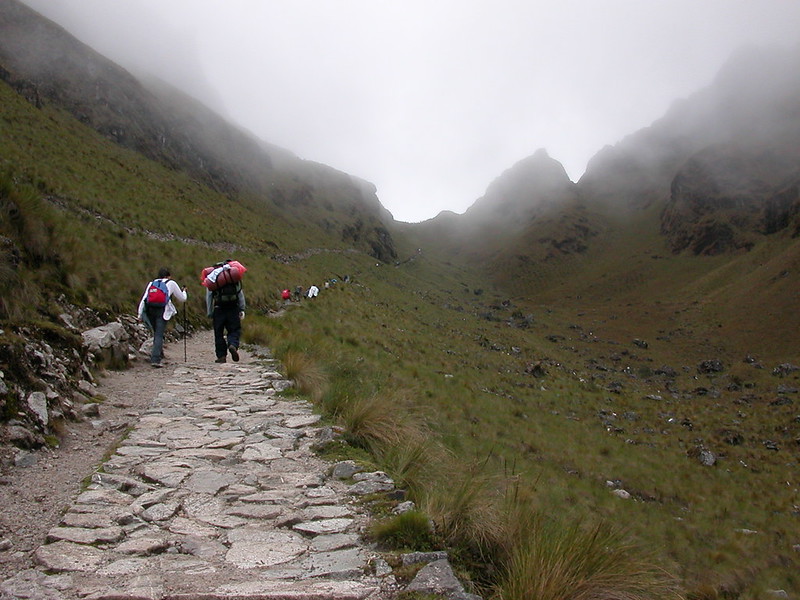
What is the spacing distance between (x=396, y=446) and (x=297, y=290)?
21053 millimetres

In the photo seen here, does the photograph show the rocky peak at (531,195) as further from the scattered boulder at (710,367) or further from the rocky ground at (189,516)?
the rocky ground at (189,516)

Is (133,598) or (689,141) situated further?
(689,141)

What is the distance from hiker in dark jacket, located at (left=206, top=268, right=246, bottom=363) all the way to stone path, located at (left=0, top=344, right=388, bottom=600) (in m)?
4.19

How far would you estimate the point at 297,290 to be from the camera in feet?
83.7

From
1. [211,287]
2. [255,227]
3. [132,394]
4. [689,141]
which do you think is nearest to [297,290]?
[211,287]

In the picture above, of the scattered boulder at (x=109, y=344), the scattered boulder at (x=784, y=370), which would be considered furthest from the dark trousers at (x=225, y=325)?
the scattered boulder at (x=784, y=370)

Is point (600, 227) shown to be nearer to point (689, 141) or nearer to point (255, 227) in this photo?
point (689, 141)

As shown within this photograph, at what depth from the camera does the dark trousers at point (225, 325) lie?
10062mm

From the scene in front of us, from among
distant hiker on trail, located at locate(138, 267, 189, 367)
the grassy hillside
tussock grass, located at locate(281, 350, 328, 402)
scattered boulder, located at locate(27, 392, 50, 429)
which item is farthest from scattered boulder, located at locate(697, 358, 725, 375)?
scattered boulder, located at locate(27, 392, 50, 429)

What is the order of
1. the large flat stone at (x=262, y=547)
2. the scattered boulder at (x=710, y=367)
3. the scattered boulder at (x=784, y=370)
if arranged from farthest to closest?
the scattered boulder at (x=710, y=367), the scattered boulder at (x=784, y=370), the large flat stone at (x=262, y=547)

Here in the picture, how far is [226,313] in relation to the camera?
10.1m

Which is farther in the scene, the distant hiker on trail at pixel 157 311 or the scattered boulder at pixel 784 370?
the scattered boulder at pixel 784 370

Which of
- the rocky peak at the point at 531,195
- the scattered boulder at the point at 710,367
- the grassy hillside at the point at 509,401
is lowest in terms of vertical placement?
the scattered boulder at the point at 710,367

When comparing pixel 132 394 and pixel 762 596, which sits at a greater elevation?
pixel 132 394
